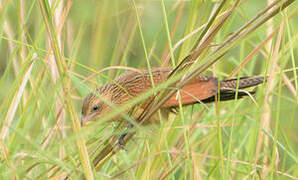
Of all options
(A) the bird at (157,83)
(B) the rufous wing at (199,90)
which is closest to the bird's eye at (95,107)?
(A) the bird at (157,83)

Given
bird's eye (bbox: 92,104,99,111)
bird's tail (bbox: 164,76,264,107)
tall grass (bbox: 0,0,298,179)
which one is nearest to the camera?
tall grass (bbox: 0,0,298,179)

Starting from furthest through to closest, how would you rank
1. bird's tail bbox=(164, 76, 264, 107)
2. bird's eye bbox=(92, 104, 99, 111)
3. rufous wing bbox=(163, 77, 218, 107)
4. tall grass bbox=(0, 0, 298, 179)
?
1. bird's eye bbox=(92, 104, 99, 111)
2. rufous wing bbox=(163, 77, 218, 107)
3. bird's tail bbox=(164, 76, 264, 107)
4. tall grass bbox=(0, 0, 298, 179)

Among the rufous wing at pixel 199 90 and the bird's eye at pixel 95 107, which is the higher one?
the rufous wing at pixel 199 90

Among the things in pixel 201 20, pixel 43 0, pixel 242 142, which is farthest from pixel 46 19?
pixel 242 142

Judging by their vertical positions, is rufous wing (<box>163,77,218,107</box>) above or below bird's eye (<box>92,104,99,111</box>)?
above

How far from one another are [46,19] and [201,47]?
449 millimetres

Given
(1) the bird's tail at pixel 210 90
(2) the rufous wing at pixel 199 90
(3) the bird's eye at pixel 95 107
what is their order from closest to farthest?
(1) the bird's tail at pixel 210 90, (2) the rufous wing at pixel 199 90, (3) the bird's eye at pixel 95 107

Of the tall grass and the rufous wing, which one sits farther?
the rufous wing

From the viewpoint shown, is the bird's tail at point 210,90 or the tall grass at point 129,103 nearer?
the tall grass at point 129,103

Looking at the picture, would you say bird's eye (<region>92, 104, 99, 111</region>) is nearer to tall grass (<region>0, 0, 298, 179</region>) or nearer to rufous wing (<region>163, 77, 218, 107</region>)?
tall grass (<region>0, 0, 298, 179</region>)

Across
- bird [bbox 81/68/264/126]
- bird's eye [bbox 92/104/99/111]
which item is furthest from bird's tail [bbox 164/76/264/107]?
bird's eye [bbox 92/104/99/111]

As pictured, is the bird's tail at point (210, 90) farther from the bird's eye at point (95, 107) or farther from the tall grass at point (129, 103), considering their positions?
the bird's eye at point (95, 107)

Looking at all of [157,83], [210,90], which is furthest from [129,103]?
[210,90]

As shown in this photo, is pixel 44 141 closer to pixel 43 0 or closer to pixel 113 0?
pixel 113 0
